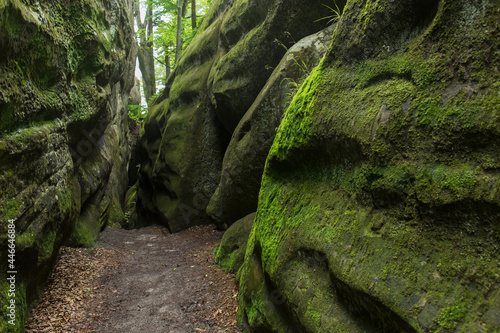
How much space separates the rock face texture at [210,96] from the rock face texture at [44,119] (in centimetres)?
399

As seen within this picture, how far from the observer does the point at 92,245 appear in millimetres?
10164

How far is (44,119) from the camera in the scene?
260 inches

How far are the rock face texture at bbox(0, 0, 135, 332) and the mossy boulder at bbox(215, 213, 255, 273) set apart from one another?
385cm

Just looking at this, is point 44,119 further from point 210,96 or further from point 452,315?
point 210,96

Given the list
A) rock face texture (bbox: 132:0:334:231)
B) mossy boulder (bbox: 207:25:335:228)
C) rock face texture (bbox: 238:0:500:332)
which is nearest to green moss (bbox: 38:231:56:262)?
rock face texture (bbox: 238:0:500:332)

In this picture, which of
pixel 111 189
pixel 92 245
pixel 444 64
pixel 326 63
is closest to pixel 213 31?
pixel 111 189

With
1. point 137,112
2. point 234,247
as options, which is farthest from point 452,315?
point 137,112

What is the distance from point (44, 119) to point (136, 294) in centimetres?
426

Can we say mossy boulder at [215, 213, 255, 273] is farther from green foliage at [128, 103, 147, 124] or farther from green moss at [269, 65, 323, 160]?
green foliage at [128, 103, 147, 124]

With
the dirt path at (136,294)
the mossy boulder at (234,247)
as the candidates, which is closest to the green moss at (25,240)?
the dirt path at (136,294)

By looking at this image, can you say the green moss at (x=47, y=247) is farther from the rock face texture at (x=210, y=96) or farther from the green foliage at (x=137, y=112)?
the green foliage at (x=137, y=112)

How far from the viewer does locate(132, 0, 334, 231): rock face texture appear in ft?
32.6

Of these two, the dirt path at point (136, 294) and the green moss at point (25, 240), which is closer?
the green moss at point (25, 240)

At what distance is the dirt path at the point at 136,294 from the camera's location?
5512 millimetres
